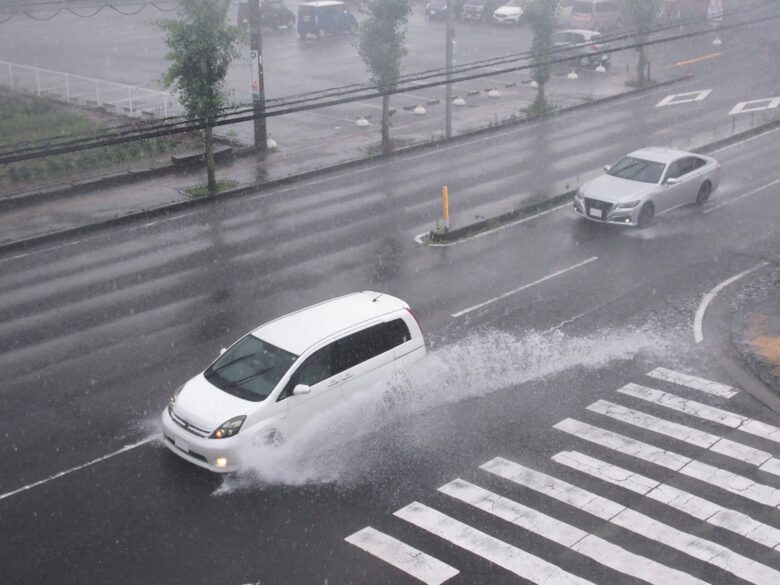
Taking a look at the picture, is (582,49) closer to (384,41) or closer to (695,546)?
(384,41)

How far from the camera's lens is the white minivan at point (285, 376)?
1241 centimetres

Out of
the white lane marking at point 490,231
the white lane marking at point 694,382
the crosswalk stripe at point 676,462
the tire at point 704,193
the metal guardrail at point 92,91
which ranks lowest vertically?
the crosswalk stripe at point 676,462

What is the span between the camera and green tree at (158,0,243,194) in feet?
87.7

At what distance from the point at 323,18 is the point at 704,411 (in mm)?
47987

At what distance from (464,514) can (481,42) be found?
161 feet

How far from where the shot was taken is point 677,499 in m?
12.0

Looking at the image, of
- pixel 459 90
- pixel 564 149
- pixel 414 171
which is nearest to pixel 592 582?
pixel 414 171

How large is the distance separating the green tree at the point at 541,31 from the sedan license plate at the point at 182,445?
2800 cm

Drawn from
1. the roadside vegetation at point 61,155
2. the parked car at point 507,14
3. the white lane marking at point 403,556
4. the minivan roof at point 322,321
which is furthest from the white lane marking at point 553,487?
the parked car at point 507,14

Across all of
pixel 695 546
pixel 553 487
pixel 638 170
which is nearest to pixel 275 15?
pixel 638 170

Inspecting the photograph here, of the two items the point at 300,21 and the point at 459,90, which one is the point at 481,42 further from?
the point at 459,90

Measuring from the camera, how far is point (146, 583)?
10422 mm

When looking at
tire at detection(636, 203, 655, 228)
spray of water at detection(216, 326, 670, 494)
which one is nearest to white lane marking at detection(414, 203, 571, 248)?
tire at detection(636, 203, 655, 228)

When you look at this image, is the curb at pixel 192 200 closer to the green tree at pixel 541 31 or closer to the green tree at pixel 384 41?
the green tree at pixel 541 31
